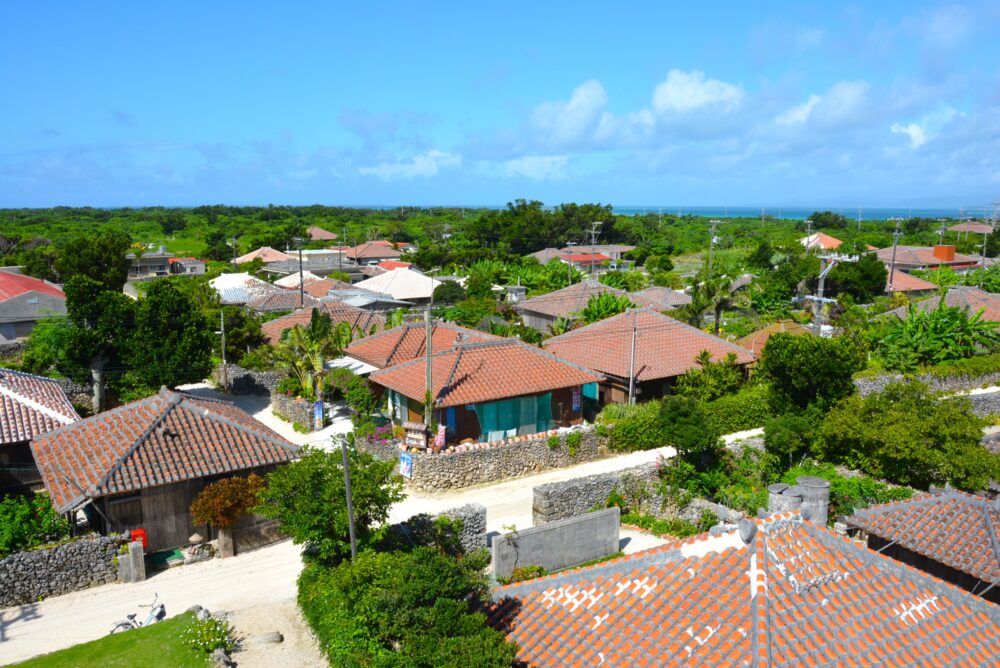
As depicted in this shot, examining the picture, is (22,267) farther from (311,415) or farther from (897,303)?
(897,303)

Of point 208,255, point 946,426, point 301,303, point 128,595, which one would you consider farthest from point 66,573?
point 208,255

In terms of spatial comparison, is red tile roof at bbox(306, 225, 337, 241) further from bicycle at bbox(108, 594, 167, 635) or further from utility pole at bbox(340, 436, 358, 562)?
utility pole at bbox(340, 436, 358, 562)

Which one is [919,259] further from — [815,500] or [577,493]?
[815,500]

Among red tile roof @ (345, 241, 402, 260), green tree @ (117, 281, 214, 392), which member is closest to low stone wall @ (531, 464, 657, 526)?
green tree @ (117, 281, 214, 392)

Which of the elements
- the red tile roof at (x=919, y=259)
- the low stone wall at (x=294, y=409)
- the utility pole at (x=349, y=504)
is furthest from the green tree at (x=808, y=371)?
the red tile roof at (x=919, y=259)

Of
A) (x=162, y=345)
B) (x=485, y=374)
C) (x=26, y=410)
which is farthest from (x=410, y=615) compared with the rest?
(x=162, y=345)

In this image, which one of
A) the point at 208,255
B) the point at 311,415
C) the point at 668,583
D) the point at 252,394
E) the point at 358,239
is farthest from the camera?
the point at 358,239
